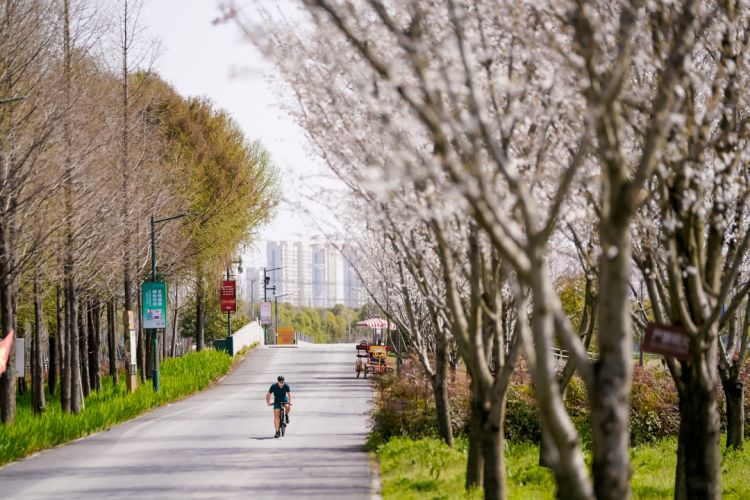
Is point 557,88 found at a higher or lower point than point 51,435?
higher

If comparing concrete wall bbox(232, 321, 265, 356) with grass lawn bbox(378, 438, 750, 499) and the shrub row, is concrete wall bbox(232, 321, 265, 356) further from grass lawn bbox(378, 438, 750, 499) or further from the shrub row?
grass lawn bbox(378, 438, 750, 499)

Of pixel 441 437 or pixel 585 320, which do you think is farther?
pixel 441 437

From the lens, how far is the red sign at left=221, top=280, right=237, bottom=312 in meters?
56.6

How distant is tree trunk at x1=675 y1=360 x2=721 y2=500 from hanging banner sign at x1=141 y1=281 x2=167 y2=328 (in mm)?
28557

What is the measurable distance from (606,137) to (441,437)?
13.7 m

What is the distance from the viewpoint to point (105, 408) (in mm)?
27344

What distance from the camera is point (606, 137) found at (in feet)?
18.5

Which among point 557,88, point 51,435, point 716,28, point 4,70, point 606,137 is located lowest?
point 51,435

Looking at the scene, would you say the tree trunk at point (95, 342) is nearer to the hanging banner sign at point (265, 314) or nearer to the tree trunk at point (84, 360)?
the tree trunk at point (84, 360)

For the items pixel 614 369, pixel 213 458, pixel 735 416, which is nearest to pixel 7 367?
pixel 213 458

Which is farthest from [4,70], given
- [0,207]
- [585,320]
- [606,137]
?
[606,137]

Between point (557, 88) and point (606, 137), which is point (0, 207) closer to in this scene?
point (557, 88)

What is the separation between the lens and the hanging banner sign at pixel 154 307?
3694 centimetres

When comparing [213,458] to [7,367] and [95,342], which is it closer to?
[7,367]
